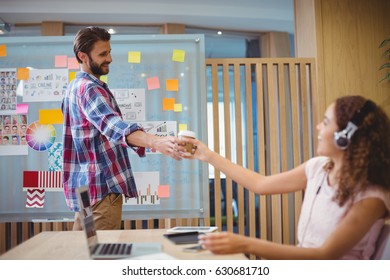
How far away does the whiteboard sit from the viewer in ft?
8.98

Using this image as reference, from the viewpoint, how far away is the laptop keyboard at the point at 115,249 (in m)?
1.32

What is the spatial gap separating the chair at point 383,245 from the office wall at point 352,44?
4.70 ft

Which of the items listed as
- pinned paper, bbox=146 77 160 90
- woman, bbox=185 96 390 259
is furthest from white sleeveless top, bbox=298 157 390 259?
pinned paper, bbox=146 77 160 90

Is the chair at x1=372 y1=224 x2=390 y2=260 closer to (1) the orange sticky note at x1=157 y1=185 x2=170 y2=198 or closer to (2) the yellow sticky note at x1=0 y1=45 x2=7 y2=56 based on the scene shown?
(1) the orange sticky note at x1=157 y1=185 x2=170 y2=198

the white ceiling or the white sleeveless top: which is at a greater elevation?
the white ceiling

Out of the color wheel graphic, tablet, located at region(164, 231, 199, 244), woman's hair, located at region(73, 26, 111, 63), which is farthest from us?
the color wheel graphic

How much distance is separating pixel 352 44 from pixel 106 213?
1.70 metres

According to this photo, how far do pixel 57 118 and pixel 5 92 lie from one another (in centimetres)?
34

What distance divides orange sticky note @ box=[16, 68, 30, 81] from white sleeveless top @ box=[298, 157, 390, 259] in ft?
6.50

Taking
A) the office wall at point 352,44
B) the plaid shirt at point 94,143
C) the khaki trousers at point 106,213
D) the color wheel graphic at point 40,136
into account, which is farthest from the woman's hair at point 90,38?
the office wall at point 352,44

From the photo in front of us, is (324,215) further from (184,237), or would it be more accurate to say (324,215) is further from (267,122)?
(267,122)

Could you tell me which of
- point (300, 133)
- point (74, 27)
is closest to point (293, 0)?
point (300, 133)

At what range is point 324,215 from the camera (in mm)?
1251

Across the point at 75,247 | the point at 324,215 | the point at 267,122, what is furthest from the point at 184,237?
the point at 267,122
